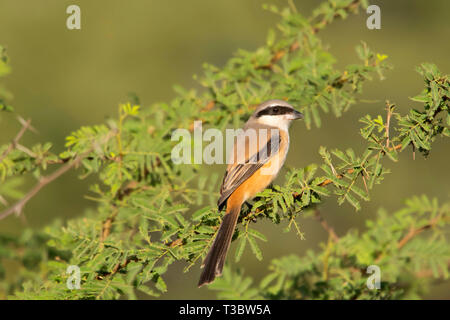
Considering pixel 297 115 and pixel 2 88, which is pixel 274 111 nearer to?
pixel 297 115

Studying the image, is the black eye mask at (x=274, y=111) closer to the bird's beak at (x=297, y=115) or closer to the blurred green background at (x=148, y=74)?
the bird's beak at (x=297, y=115)

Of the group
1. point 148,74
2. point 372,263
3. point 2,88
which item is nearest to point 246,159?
point 372,263

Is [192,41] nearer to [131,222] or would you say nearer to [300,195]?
[131,222]

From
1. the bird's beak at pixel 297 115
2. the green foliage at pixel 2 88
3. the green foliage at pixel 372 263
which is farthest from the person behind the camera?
the bird's beak at pixel 297 115

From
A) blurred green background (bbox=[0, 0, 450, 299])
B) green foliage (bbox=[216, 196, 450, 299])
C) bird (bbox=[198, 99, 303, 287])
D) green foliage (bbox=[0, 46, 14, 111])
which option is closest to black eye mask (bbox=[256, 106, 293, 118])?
bird (bbox=[198, 99, 303, 287])

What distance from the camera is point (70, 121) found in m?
8.76

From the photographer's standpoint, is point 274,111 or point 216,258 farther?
point 274,111

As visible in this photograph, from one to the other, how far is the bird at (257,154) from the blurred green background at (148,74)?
13.5ft

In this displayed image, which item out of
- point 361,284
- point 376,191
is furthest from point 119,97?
point 361,284

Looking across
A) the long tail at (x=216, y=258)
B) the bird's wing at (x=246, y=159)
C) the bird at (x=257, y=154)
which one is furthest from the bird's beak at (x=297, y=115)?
the long tail at (x=216, y=258)

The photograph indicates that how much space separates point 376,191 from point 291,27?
5702 millimetres

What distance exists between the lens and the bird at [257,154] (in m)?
3.87

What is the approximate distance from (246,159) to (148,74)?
18.0ft

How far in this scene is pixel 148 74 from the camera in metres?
9.26
